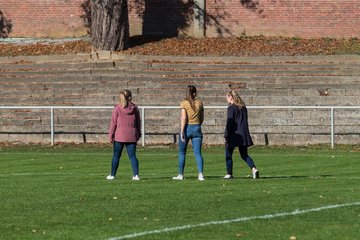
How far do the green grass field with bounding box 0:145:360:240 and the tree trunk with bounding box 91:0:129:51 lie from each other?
14484 mm

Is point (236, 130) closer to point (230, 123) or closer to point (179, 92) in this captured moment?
point (230, 123)

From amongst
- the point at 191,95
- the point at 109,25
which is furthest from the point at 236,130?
the point at 109,25

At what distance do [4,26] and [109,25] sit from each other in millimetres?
5675

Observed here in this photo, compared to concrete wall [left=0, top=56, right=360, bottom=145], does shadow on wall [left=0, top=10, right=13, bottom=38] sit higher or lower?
higher

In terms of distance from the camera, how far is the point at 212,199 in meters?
17.5

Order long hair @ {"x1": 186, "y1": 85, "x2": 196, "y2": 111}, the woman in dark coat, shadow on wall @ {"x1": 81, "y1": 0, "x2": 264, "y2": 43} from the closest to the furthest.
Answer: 1. long hair @ {"x1": 186, "y1": 85, "x2": 196, "y2": 111}
2. the woman in dark coat
3. shadow on wall @ {"x1": 81, "y1": 0, "x2": 264, "y2": 43}

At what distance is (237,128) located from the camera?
22281 mm

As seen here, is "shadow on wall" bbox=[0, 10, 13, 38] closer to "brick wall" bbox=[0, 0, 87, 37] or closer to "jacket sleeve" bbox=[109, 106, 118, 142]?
"brick wall" bbox=[0, 0, 87, 37]

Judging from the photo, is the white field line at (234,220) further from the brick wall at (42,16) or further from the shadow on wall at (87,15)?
the brick wall at (42,16)

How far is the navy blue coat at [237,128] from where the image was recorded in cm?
2216

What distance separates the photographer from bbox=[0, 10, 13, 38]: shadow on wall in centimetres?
4644

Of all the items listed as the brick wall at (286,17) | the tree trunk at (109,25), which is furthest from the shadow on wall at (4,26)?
the brick wall at (286,17)

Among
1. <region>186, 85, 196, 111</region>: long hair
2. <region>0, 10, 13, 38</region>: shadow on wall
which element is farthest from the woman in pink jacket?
<region>0, 10, 13, 38</region>: shadow on wall

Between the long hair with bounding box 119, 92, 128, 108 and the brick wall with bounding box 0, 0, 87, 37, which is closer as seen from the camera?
the long hair with bounding box 119, 92, 128, 108
